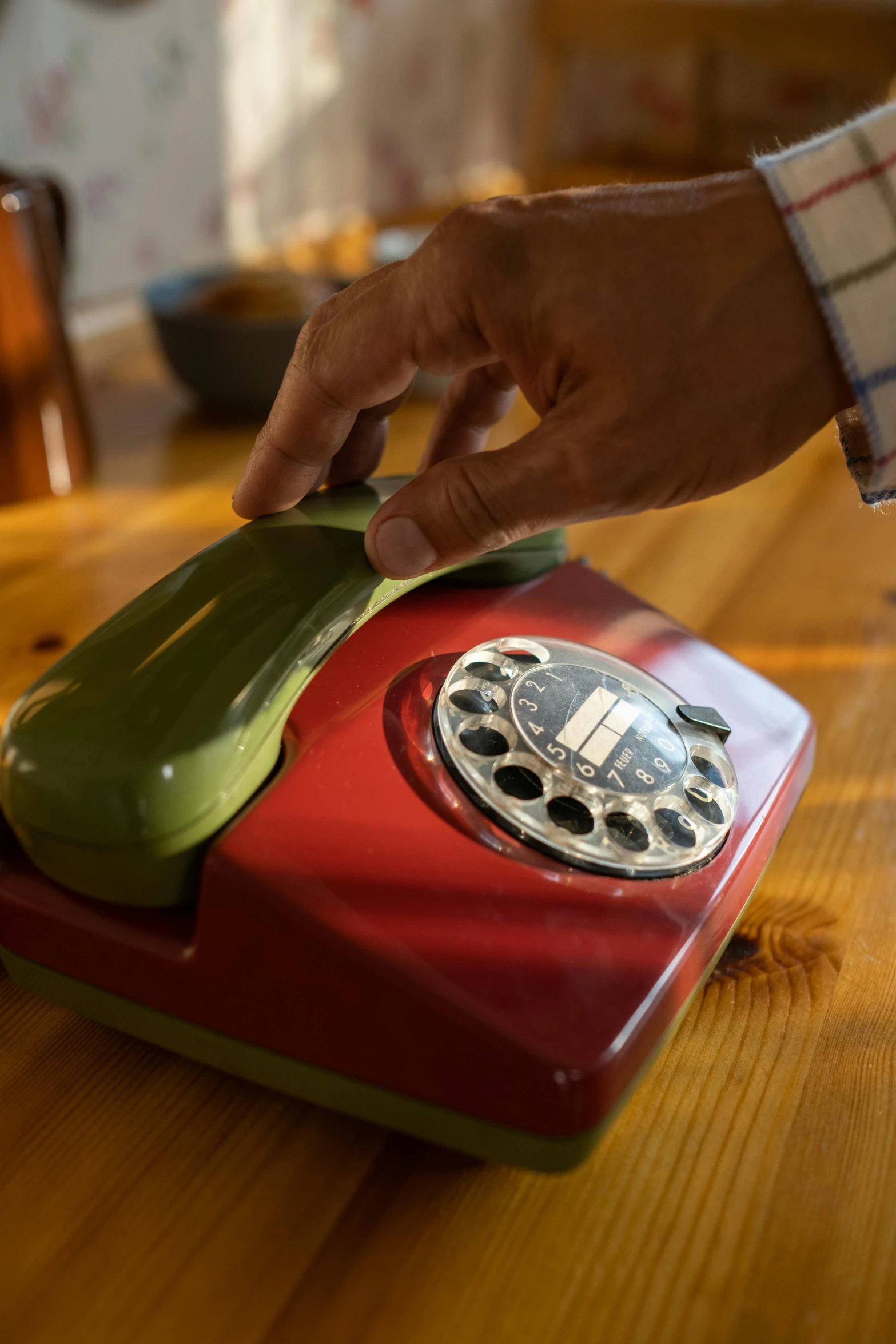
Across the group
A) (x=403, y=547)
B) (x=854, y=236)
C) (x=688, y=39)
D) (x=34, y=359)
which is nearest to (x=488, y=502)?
(x=403, y=547)

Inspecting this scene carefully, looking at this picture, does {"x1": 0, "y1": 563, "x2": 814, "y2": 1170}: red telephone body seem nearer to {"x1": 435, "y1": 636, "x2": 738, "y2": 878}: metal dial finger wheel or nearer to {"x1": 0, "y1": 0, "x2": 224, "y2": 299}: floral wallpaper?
{"x1": 435, "y1": 636, "x2": 738, "y2": 878}: metal dial finger wheel

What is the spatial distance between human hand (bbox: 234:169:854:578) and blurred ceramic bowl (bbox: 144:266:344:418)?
548 mm

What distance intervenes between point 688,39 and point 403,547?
1759 mm

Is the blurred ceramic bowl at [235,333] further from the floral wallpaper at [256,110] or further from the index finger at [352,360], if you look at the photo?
the index finger at [352,360]

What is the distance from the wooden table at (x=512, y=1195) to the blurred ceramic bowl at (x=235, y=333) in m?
0.61

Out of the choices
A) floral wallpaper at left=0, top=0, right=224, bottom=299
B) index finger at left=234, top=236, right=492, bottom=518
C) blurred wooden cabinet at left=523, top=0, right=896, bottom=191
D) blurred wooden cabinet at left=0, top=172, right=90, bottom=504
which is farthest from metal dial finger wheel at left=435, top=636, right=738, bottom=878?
blurred wooden cabinet at left=523, top=0, right=896, bottom=191

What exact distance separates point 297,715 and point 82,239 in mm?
929

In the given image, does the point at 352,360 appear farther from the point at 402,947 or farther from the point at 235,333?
the point at 235,333

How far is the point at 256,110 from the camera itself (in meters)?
1.42

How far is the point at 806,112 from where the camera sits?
2295mm

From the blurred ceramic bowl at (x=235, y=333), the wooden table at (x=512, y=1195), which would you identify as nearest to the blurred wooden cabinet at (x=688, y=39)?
the blurred ceramic bowl at (x=235, y=333)

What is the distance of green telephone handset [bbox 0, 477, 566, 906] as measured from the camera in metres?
0.38

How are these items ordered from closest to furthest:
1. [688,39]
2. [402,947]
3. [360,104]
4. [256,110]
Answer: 1. [402,947]
2. [256,110]
3. [360,104]
4. [688,39]

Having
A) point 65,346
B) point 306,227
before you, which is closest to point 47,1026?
point 65,346
